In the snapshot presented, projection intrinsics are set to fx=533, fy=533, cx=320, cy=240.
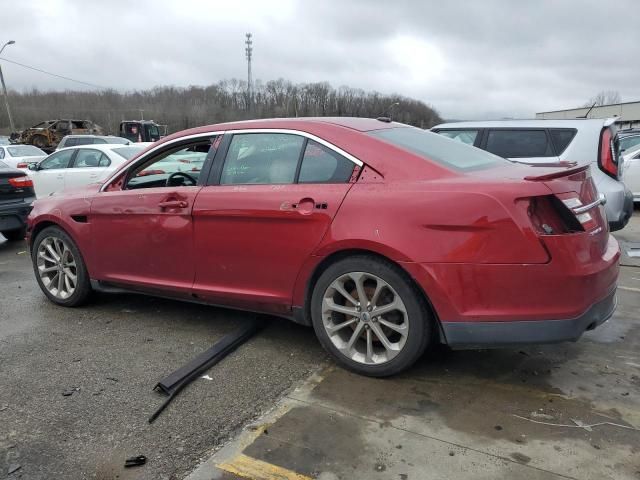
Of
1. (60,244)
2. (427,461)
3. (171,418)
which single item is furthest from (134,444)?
(60,244)

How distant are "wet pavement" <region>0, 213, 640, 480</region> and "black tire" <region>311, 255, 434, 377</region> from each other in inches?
4.0

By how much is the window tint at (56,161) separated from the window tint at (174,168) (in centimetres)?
677

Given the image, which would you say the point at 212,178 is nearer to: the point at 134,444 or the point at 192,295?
the point at 192,295

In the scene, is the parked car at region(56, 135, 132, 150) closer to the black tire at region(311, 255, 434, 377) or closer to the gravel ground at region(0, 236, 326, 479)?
the gravel ground at region(0, 236, 326, 479)

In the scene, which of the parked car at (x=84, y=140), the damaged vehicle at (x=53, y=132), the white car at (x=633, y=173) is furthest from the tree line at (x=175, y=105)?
the white car at (x=633, y=173)

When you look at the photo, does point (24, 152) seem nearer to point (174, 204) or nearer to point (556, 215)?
point (174, 204)

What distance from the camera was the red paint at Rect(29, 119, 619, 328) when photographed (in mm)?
2727

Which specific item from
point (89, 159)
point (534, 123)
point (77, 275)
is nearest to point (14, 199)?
point (89, 159)

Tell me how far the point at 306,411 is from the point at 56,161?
926 cm

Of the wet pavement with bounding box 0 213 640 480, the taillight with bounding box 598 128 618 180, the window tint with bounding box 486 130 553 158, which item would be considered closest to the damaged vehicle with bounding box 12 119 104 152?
the window tint with bounding box 486 130 553 158

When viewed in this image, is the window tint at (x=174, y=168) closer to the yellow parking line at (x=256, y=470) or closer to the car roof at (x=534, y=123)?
the yellow parking line at (x=256, y=470)

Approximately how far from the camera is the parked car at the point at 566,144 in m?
6.22

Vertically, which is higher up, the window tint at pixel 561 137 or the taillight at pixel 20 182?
the window tint at pixel 561 137

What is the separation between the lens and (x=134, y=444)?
2.63 metres
